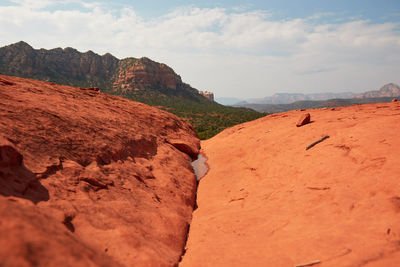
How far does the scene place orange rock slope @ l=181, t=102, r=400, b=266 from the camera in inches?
155

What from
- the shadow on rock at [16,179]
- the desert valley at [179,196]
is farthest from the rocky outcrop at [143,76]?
the shadow on rock at [16,179]

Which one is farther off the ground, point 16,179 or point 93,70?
point 93,70

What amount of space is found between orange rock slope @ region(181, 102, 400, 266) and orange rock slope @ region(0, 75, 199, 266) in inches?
38.5

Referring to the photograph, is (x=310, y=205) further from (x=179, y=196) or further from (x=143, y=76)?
(x=143, y=76)

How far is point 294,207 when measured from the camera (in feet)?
18.4

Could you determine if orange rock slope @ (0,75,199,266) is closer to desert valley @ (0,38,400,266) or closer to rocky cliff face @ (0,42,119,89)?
desert valley @ (0,38,400,266)

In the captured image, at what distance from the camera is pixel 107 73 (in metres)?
80.2

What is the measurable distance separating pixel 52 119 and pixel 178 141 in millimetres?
6876

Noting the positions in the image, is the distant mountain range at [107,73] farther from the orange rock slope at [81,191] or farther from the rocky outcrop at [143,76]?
the orange rock slope at [81,191]

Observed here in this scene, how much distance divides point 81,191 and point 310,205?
5.34 metres

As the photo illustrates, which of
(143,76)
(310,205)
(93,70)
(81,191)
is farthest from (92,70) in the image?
(310,205)

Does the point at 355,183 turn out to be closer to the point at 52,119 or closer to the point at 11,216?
the point at 11,216

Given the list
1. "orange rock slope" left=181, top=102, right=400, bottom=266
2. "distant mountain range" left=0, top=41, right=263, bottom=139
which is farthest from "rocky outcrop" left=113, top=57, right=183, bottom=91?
"orange rock slope" left=181, top=102, right=400, bottom=266

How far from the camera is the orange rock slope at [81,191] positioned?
2793 mm
